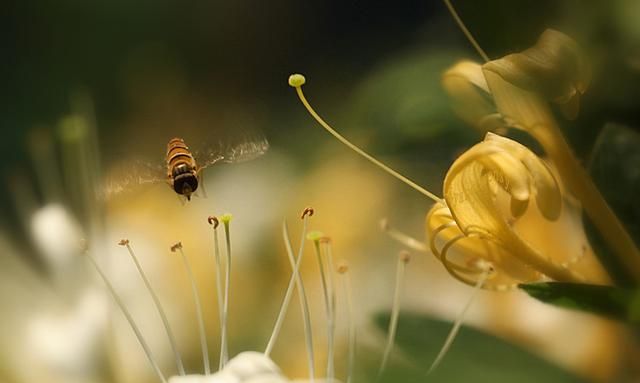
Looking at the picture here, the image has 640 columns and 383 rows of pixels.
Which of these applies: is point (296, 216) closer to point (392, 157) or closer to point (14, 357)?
point (392, 157)

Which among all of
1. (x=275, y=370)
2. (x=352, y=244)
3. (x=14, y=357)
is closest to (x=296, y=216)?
(x=352, y=244)

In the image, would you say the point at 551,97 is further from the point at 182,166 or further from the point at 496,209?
the point at 182,166

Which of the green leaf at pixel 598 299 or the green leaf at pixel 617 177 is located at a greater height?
the green leaf at pixel 617 177

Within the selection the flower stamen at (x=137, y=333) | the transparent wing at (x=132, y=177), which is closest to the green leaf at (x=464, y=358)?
the flower stamen at (x=137, y=333)

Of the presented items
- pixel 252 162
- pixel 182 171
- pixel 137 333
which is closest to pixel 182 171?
pixel 182 171

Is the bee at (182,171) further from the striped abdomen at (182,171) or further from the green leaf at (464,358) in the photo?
the green leaf at (464,358)
